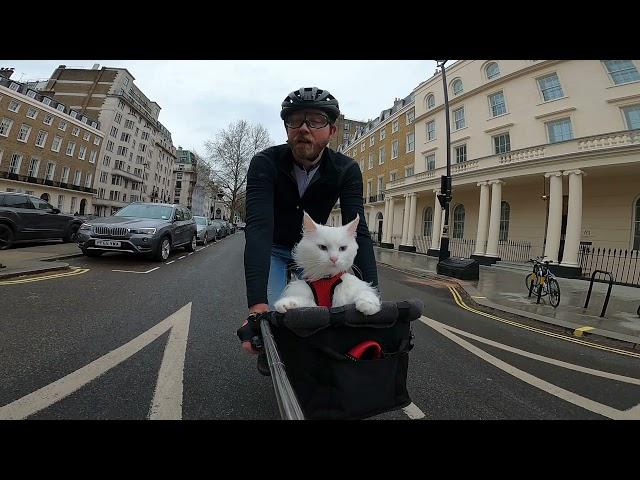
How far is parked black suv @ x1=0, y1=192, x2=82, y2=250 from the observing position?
29.9 feet

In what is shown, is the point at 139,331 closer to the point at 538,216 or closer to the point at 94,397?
the point at 94,397

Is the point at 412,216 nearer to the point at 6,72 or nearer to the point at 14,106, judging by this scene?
the point at 14,106

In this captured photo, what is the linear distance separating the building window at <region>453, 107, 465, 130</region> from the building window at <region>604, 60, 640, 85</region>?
8.63 metres

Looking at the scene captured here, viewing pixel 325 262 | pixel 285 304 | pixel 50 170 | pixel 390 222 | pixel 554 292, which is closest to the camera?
pixel 285 304

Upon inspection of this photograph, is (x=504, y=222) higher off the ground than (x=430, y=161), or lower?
lower

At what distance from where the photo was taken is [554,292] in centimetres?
772

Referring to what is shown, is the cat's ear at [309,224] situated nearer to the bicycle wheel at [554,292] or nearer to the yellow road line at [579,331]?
the yellow road line at [579,331]

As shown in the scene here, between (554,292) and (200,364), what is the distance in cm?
867

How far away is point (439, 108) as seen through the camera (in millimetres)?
25266

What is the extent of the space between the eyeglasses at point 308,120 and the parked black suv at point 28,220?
11670 millimetres

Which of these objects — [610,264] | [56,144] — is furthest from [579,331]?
[56,144]

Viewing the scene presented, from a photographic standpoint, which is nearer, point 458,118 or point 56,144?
point 458,118

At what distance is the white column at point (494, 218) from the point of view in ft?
57.8
